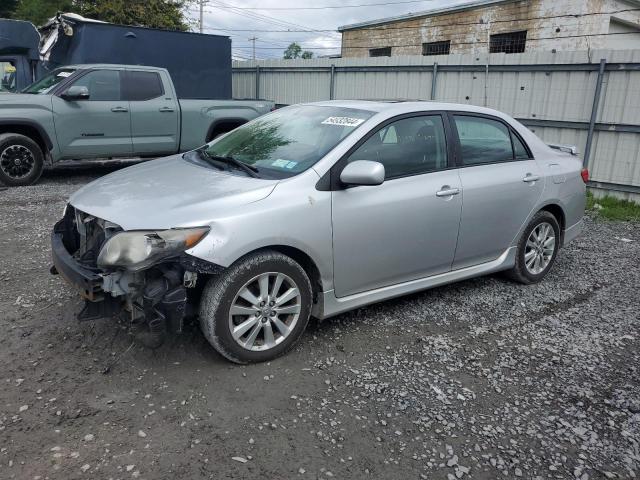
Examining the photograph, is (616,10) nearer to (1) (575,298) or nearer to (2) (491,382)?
(1) (575,298)

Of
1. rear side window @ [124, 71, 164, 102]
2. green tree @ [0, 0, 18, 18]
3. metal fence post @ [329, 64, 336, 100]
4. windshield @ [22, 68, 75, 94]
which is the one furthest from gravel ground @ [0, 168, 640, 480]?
green tree @ [0, 0, 18, 18]

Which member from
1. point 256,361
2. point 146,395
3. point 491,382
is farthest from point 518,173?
point 146,395

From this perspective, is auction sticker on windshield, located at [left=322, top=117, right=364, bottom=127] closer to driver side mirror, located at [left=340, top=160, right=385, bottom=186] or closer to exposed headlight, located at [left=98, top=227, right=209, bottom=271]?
driver side mirror, located at [left=340, top=160, right=385, bottom=186]

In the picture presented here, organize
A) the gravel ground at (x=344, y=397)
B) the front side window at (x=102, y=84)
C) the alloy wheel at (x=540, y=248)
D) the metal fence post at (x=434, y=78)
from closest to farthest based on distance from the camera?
the gravel ground at (x=344, y=397) → the alloy wheel at (x=540, y=248) → the front side window at (x=102, y=84) → the metal fence post at (x=434, y=78)

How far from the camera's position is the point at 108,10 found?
2055 centimetres

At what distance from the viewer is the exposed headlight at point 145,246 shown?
304cm

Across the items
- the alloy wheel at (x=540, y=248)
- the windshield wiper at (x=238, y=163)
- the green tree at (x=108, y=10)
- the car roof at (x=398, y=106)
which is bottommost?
the alloy wheel at (x=540, y=248)

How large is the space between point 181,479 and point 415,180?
8.41 ft

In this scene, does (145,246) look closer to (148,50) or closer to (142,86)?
(142,86)

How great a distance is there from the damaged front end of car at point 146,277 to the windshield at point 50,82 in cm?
658

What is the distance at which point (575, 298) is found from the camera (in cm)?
489

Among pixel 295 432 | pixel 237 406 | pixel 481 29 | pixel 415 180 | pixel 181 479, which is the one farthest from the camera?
pixel 481 29

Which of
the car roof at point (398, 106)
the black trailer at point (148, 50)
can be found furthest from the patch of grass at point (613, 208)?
the black trailer at point (148, 50)

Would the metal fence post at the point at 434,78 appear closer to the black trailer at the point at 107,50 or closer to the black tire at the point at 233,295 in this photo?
the black trailer at the point at 107,50
